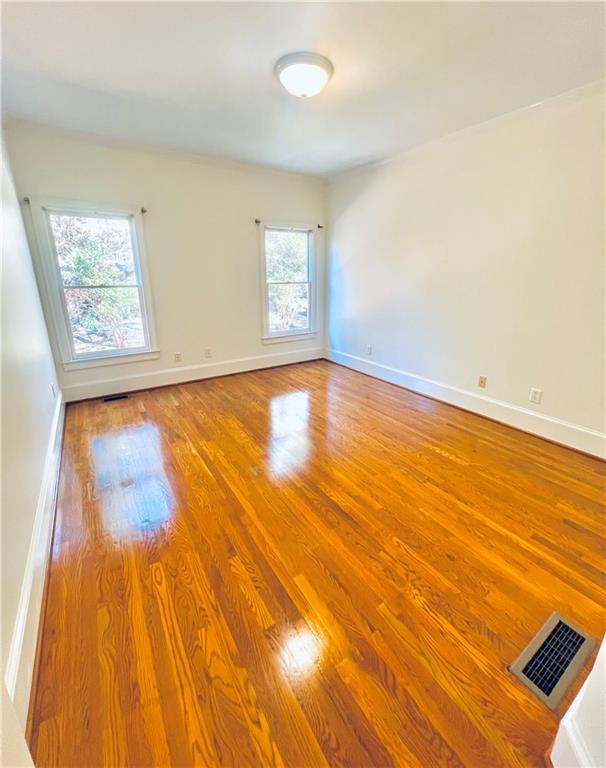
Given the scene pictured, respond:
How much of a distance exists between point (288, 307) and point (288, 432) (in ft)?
8.00

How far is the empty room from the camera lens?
1.11 m

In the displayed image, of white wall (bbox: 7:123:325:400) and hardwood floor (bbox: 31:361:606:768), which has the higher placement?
white wall (bbox: 7:123:325:400)

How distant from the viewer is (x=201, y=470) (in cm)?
238

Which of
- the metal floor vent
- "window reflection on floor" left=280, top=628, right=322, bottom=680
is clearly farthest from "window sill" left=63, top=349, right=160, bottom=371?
the metal floor vent

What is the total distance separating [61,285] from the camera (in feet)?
10.7

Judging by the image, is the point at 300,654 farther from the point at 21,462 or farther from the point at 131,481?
the point at 131,481

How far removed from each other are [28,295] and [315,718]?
9.81 ft

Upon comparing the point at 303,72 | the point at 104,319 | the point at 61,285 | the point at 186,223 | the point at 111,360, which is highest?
the point at 303,72

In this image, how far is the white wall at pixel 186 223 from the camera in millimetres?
3126

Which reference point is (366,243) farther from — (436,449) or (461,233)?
(436,449)

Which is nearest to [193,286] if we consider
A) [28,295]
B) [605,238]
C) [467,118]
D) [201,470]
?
[28,295]

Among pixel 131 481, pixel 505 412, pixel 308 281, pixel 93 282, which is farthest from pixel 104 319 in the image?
pixel 505 412

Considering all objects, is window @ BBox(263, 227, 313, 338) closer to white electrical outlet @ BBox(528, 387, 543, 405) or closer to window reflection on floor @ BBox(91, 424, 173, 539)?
window reflection on floor @ BBox(91, 424, 173, 539)

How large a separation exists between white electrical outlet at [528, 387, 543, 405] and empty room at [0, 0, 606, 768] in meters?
0.05
